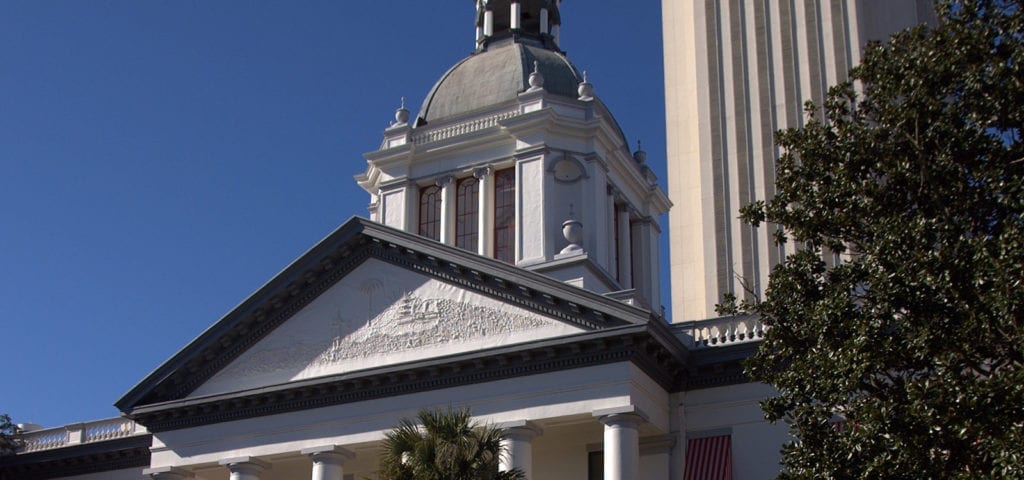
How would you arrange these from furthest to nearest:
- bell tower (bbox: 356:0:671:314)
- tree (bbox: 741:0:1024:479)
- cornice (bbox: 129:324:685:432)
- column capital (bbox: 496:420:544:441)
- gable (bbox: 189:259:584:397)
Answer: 1. bell tower (bbox: 356:0:671:314)
2. gable (bbox: 189:259:584:397)
3. column capital (bbox: 496:420:544:441)
4. cornice (bbox: 129:324:685:432)
5. tree (bbox: 741:0:1024:479)

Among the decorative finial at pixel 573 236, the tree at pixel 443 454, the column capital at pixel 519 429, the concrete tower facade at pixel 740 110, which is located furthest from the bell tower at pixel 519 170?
the tree at pixel 443 454

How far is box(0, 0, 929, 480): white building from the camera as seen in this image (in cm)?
2820

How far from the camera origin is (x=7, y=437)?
37.4 meters

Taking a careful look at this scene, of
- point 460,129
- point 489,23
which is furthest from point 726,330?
point 489,23

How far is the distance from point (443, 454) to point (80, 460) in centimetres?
1939

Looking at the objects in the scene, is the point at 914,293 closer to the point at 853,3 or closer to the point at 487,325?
the point at 487,325

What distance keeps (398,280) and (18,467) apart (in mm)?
13258

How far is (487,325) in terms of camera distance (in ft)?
96.8

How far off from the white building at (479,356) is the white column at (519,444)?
1.6 inches

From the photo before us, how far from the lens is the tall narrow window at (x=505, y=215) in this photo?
3716 centimetres

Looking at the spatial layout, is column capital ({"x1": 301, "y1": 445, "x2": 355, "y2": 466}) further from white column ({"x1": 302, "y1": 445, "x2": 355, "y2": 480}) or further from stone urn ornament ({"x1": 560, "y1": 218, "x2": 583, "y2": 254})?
stone urn ornament ({"x1": 560, "y1": 218, "x2": 583, "y2": 254})

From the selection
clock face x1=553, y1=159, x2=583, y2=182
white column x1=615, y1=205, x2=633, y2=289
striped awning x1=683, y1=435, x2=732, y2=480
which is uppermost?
clock face x1=553, y1=159, x2=583, y2=182

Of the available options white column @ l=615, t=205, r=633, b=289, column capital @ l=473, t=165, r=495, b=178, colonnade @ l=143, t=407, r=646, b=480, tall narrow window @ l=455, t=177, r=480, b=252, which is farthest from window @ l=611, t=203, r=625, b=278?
colonnade @ l=143, t=407, r=646, b=480

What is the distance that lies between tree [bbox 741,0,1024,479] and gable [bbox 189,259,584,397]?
361 inches
